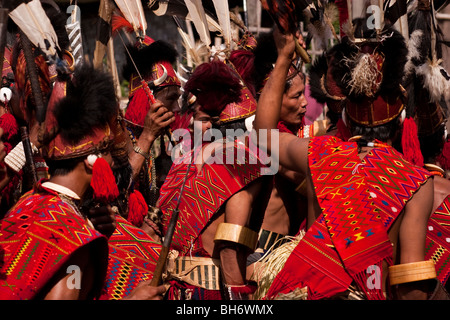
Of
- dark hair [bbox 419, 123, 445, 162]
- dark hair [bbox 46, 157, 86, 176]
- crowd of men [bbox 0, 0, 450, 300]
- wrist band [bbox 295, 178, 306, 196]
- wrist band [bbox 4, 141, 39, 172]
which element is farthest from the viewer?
dark hair [bbox 419, 123, 445, 162]

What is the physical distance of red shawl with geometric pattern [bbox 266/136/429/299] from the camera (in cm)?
338

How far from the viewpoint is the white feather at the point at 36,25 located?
12.4ft

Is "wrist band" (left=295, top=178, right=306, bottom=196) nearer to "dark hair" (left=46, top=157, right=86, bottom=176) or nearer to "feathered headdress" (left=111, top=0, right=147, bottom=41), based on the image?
"dark hair" (left=46, top=157, right=86, bottom=176)

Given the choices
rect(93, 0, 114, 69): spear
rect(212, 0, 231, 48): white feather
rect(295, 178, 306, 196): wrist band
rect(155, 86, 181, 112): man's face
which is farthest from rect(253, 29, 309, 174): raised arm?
rect(155, 86, 181, 112): man's face

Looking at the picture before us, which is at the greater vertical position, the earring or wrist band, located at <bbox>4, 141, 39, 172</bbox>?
the earring

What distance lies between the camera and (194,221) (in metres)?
4.10

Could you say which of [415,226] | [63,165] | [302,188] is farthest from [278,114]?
[63,165]

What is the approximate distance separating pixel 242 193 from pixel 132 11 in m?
2.09

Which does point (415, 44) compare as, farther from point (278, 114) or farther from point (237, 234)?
point (237, 234)

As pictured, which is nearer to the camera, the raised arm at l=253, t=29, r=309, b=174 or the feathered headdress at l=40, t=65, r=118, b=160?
the feathered headdress at l=40, t=65, r=118, b=160

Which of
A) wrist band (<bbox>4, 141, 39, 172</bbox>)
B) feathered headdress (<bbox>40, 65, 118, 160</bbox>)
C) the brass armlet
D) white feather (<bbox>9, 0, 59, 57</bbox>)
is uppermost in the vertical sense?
white feather (<bbox>9, 0, 59, 57</bbox>)

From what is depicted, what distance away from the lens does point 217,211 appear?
13.3 feet

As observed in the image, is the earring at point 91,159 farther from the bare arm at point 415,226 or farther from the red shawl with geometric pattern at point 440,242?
the red shawl with geometric pattern at point 440,242

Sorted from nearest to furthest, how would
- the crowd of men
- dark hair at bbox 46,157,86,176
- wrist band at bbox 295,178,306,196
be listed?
1. the crowd of men
2. dark hair at bbox 46,157,86,176
3. wrist band at bbox 295,178,306,196
